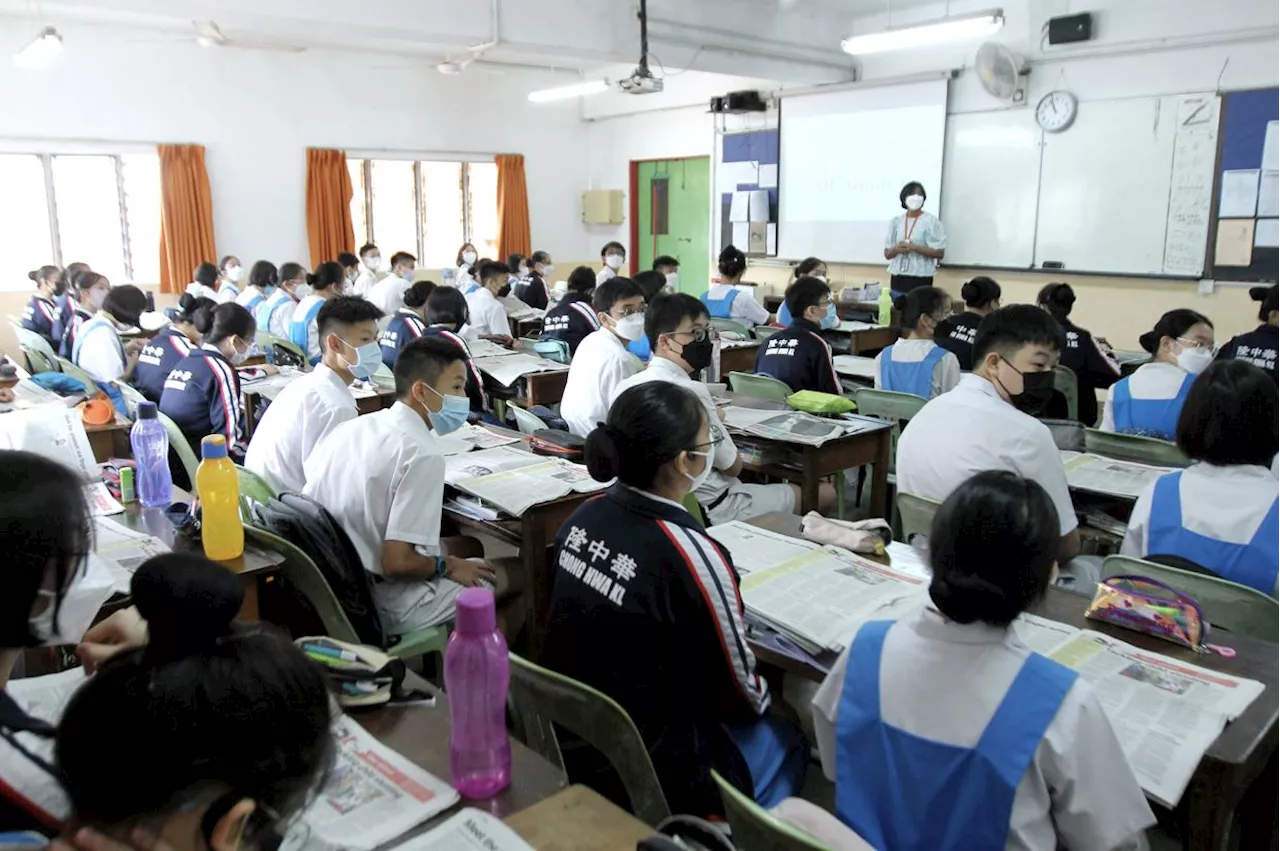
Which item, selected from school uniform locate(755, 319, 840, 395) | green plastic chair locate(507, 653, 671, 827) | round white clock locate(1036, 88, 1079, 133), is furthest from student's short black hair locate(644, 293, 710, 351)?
round white clock locate(1036, 88, 1079, 133)

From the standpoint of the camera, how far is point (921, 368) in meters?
4.55

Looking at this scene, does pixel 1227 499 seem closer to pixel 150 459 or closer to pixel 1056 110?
pixel 150 459

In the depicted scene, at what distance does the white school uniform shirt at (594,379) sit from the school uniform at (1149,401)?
2059 mm

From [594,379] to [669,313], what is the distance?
0.66 metres

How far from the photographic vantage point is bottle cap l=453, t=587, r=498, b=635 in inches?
53.3

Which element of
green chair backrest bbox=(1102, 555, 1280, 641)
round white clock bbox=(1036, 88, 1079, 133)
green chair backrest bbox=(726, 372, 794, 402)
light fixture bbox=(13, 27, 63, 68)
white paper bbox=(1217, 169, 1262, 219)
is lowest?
green chair backrest bbox=(1102, 555, 1280, 641)

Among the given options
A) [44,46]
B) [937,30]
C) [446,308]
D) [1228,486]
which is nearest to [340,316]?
[446,308]

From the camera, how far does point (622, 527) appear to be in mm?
1740

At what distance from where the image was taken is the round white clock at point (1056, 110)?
7637 millimetres

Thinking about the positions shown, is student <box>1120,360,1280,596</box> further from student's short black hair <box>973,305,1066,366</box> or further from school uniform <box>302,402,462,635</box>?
school uniform <box>302,402,462,635</box>

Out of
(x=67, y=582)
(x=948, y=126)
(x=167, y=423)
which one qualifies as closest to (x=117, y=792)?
(x=67, y=582)

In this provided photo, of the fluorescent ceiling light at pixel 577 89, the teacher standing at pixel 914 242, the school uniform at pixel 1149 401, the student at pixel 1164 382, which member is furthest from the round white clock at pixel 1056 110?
the school uniform at pixel 1149 401

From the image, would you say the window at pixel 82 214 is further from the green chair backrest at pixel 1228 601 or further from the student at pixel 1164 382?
the green chair backrest at pixel 1228 601

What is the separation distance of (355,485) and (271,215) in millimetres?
9397
